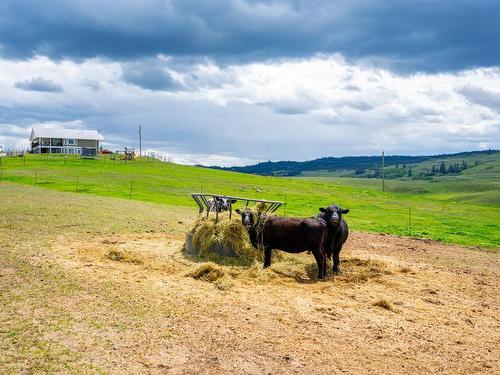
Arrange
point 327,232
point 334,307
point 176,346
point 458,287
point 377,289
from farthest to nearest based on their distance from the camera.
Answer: point 327,232, point 458,287, point 377,289, point 334,307, point 176,346

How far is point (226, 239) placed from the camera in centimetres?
1526

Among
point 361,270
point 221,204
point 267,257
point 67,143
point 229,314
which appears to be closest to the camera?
point 229,314

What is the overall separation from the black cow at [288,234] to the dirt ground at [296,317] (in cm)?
62

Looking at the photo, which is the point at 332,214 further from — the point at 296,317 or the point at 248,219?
the point at 296,317

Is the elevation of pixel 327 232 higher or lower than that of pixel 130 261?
higher

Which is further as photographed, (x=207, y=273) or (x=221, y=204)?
(x=221, y=204)

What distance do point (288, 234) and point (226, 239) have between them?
6.87 feet

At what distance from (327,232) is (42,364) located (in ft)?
30.9

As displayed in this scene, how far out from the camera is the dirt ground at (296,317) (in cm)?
784

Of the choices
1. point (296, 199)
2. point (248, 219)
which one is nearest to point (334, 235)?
point (248, 219)

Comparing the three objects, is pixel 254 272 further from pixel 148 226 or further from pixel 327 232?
pixel 148 226

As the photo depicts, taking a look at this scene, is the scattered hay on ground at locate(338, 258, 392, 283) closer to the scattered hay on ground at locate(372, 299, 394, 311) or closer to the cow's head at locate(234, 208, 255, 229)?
the scattered hay on ground at locate(372, 299, 394, 311)

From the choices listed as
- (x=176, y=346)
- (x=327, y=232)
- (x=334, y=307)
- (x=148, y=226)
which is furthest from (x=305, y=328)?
(x=148, y=226)

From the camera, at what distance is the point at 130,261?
14359mm
